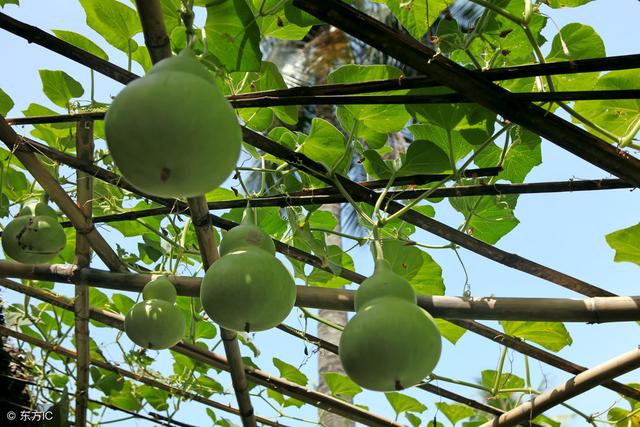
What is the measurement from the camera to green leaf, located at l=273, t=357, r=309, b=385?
102 inches

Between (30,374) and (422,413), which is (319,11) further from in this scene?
(30,374)

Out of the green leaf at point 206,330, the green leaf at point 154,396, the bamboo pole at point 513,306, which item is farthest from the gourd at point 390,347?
the green leaf at point 154,396

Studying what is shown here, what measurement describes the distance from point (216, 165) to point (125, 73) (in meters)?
0.77

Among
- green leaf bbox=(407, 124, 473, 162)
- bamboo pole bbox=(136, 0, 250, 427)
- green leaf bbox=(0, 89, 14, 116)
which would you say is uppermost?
green leaf bbox=(0, 89, 14, 116)

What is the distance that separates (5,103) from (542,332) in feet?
5.44

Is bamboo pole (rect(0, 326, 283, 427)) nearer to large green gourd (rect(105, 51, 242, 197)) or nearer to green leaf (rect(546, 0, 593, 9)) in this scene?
green leaf (rect(546, 0, 593, 9))

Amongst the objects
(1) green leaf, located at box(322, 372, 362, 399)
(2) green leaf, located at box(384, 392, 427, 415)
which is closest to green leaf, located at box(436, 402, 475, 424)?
(2) green leaf, located at box(384, 392, 427, 415)

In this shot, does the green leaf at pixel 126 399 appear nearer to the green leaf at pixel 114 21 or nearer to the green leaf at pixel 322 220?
the green leaf at pixel 322 220

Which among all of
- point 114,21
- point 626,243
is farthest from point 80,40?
point 626,243

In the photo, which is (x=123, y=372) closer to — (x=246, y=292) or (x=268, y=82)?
(x=268, y=82)

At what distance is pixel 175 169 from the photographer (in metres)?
0.70

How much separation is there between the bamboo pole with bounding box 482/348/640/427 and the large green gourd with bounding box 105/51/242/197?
3.99ft

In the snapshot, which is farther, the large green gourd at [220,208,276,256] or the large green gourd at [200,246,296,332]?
the large green gourd at [220,208,276,256]

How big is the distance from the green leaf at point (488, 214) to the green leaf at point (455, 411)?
0.94m
